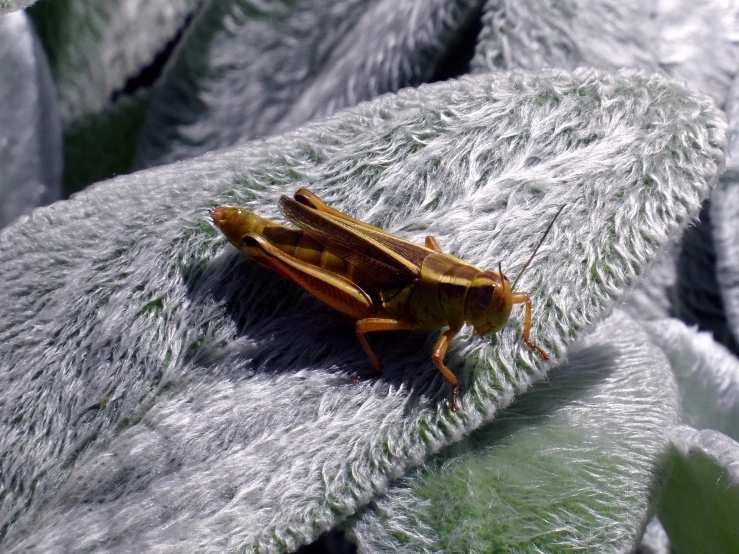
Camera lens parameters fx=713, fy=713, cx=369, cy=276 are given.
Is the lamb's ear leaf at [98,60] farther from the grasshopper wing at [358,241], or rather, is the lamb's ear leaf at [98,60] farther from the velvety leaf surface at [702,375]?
the velvety leaf surface at [702,375]

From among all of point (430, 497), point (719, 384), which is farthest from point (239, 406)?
point (719, 384)

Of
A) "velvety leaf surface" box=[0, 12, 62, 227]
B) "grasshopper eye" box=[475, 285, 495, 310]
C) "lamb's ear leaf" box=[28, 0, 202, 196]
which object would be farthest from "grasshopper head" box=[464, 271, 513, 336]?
"lamb's ear leaf" box=[28, 0, 202, 196]

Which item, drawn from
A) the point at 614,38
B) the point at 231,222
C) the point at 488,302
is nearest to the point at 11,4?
the point at 231,222

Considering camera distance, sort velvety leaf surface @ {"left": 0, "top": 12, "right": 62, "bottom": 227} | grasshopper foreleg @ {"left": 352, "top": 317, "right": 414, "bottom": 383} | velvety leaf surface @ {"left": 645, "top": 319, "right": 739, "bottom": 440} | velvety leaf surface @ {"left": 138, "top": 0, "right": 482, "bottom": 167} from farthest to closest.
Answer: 1. velvety leaf surface @ {"left": 138, "top": 0, "right": 482, "bottom": 167}
2. velvety leaf surface @ {"left": 0, "top": 12, "right": 62, "bottom": 227}
3. velvety leaf surface @ {"left": 645, "top": 319, "right": 739, "bottom": 440}
4. grasshopper foreleg @ {"left": 352, "top": 317, "right": 414, "bottom": 383}

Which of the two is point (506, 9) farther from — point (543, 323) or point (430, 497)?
point (430, 497)

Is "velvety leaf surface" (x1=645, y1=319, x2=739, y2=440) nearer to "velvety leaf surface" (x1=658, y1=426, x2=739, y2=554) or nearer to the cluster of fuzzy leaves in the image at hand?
the cluster of fuzzy leaves

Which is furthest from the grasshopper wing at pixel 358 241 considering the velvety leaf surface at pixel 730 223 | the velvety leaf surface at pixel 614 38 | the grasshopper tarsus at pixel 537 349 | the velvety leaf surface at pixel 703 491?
the velvety leaf surface at pixel 730 223
